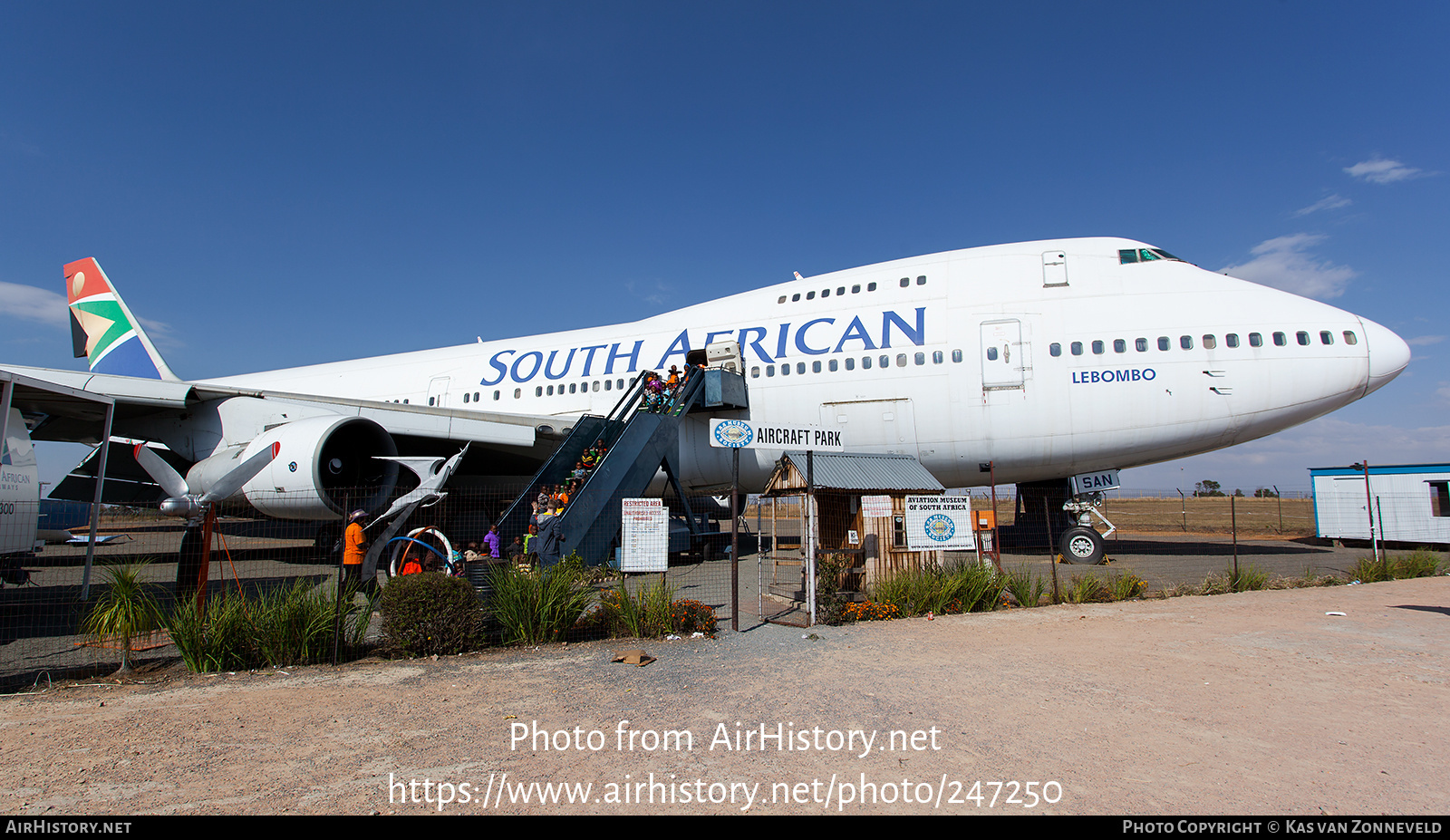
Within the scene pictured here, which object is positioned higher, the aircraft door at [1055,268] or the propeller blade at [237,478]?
the aircraft door at [1055,268]

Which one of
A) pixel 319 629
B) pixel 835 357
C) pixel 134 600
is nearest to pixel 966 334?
pixel 835 357

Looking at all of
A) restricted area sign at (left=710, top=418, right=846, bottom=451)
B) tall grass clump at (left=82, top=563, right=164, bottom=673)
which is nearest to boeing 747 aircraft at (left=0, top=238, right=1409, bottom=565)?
tall grass clump at (left=82, top=563, right=164, bottom=673)

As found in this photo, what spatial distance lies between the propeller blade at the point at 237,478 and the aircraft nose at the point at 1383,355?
16956mm

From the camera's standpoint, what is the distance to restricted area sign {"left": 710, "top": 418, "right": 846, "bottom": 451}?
27.1 feet

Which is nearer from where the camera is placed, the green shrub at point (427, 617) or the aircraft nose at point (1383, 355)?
the green shrub at point (427, 617)

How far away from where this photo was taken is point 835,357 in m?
13.3

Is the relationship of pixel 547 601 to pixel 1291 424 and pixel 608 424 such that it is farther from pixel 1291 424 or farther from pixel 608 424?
pixel 1291 424

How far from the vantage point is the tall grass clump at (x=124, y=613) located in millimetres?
6274

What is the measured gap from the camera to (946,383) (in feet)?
40.7

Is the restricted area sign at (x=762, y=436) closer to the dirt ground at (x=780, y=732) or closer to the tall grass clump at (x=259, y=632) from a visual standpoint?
the dirt ground at (x=780, y=732)

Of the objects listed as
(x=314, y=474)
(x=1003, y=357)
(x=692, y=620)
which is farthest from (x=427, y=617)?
(x=1003, y=357)

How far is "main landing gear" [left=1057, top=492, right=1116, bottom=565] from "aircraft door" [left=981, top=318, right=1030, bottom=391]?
114 inches

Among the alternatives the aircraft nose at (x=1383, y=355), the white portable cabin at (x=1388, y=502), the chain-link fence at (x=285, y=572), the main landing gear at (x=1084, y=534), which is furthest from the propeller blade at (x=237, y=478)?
the white portable cabin at (x=1388, y=502)

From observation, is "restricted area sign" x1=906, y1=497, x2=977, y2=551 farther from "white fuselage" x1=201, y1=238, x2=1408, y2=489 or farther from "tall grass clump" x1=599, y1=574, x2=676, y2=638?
"tall grass clump" x1=599, y1=574, x2=676, y2=638
